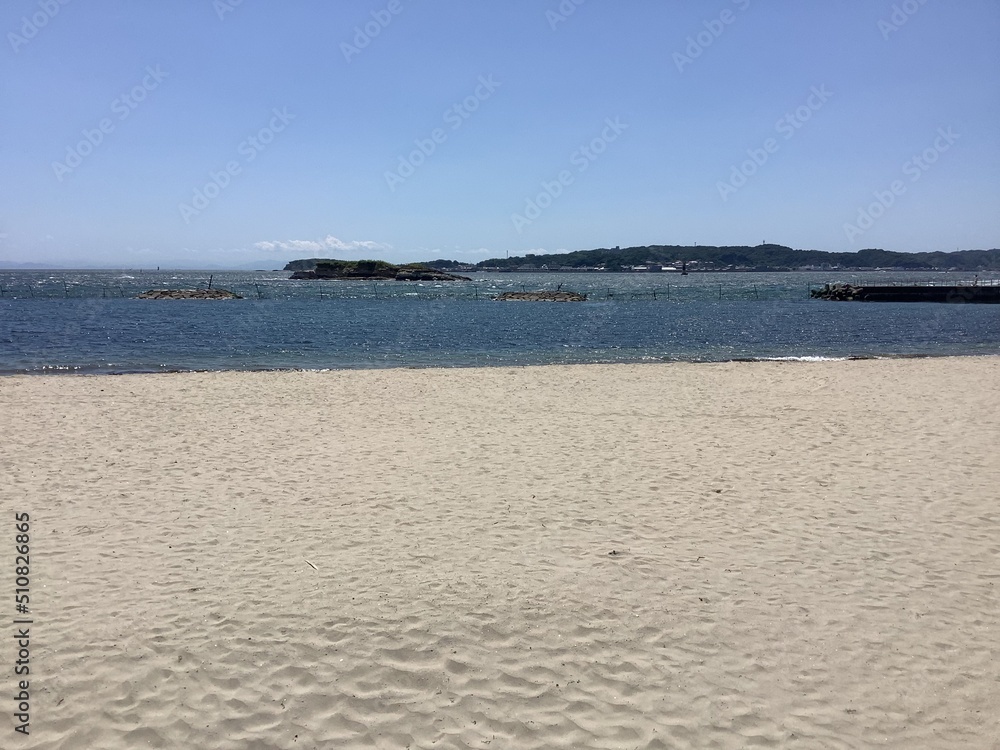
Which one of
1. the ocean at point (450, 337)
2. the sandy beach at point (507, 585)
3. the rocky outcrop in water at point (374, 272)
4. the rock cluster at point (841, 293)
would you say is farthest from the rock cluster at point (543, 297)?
the rocky outcrop in water at point (374, 272)

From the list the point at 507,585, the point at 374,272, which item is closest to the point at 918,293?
the point at 507,585

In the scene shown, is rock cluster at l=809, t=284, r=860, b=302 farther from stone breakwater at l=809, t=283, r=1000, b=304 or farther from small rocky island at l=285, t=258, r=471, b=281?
small rocky island at l=285, t=258, r=471, b=281

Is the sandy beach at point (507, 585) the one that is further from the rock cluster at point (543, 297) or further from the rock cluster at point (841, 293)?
the rock cluster at point (841, 293)

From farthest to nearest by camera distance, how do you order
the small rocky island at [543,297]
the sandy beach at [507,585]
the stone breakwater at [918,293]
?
1. the small rocky island at [543,297]
2. the stone breakwater at [918,293]
3. the sandy beach at [507,585]

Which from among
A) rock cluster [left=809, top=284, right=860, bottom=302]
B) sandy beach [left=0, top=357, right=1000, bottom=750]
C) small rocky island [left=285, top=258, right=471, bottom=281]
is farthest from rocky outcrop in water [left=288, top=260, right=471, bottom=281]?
sandy beach [left=0, top=357, right=1000, bottom=750]

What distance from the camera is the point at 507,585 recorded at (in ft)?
19.6

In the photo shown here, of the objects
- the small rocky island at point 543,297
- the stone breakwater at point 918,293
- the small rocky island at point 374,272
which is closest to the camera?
the stone breakwater at point 918,293

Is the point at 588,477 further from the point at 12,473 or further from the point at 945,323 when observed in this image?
the point at 945,323

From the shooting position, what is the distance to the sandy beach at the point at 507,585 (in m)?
4.30

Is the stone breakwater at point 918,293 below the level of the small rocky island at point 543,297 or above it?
above

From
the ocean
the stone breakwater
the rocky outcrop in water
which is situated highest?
the rocky outcrop in water

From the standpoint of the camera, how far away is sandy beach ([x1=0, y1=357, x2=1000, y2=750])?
169 inches

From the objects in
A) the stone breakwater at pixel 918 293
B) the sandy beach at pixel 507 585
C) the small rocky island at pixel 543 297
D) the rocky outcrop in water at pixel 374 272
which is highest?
the rocky outcrop in water at pixel 374 272

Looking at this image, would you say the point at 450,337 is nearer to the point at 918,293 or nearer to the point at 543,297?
the point at 543,297
